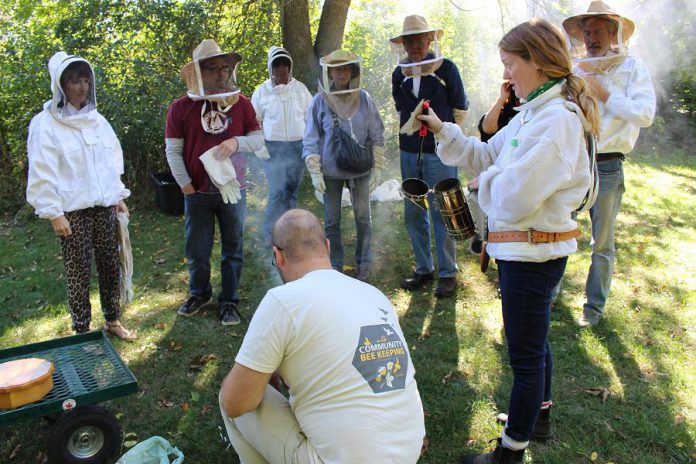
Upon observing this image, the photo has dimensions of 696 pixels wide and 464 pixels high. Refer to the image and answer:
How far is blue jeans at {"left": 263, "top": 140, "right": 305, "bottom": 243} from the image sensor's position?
20.7 feet

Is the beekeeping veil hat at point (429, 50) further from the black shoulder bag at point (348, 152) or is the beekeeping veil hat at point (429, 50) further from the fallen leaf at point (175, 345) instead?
the fallen leaf at point (175, 345)

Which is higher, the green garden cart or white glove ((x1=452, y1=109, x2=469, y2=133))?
white glove ((x1=452, y1=109, x2=469, y2=133))

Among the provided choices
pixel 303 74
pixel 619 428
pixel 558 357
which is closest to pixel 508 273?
pixel 619 428

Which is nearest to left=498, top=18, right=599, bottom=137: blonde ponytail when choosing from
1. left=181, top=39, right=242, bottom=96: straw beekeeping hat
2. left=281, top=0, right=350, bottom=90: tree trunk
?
left=181, top=39, right=242, bottom=96: straw beekeeping hat

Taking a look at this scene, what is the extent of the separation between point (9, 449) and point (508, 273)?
288 cm

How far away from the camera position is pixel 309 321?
6.81ft

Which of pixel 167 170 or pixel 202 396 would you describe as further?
pixel 167 170

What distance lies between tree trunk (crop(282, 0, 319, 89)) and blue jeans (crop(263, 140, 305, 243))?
247cm

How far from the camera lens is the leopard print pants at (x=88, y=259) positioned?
13.1ft

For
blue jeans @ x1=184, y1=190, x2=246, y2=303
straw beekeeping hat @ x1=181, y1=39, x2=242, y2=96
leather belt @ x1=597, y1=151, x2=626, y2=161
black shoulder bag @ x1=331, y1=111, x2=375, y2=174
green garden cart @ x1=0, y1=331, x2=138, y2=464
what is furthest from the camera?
black shoulder bag @ x1=331, y1=111, x2=375, y2=174

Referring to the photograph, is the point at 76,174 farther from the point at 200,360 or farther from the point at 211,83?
the point at 200,360

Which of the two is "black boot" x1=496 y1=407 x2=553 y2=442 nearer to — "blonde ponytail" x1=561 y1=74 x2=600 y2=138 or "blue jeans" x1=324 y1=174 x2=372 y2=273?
"blonde ponytail" x1=561 y1=74 x2=600 y2=138

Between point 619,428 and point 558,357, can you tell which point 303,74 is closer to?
point 558,357

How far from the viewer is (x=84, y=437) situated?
292 cm
